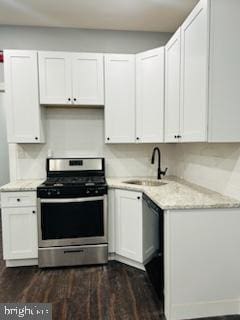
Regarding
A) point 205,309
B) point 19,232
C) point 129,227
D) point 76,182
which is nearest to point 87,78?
point 76,182

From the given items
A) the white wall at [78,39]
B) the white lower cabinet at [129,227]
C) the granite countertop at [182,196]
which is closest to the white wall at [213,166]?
the granite countertop at [182,196]

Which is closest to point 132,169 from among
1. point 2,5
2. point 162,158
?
point 162,158

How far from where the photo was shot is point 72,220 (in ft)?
8.29

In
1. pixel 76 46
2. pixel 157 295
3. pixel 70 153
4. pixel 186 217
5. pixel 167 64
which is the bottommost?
pixel 157 295

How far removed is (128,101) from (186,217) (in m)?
1.59

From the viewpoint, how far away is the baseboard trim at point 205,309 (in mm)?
1784

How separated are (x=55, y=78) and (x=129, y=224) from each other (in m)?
1.84

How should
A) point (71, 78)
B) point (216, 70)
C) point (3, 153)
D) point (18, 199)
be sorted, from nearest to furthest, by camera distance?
point (216, 70)
point (18, 199)
point (71, 78)
point (3, 153)

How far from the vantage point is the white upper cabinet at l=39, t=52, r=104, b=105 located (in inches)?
106

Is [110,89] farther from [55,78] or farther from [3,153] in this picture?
[3,153]

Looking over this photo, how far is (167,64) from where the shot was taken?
2.51 meters

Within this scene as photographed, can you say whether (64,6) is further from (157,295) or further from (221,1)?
(157,295)

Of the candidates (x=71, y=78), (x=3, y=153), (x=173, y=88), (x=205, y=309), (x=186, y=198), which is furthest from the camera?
(x=3, y=153)

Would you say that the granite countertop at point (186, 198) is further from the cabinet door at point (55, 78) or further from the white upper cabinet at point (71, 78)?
the cabinet door at point (55, 78)
